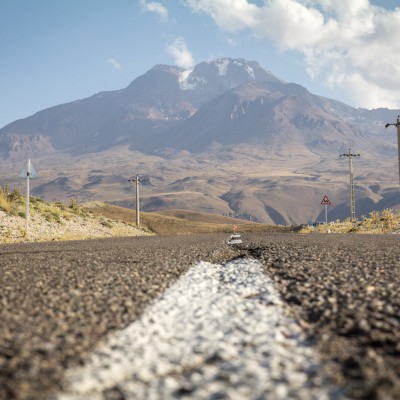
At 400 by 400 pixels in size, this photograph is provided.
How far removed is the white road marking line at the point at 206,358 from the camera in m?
3.67

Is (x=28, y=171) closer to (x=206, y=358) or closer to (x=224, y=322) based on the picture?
(x=224, y=322)

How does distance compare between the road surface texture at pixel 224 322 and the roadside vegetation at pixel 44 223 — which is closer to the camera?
the road surface texture at pixel 224 322

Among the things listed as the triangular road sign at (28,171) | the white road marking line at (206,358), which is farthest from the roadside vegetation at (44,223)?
the white road marking line at (206,358)

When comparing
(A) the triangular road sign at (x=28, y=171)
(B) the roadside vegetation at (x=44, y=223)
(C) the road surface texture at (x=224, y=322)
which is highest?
(A) the triangular road sign at (x=28, y=171)

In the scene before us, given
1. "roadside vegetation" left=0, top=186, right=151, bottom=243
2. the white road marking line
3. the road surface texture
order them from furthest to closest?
"roadside vegetation" left=0, top=186, right=151, bottom=243, the road surface texture, the white road marking line

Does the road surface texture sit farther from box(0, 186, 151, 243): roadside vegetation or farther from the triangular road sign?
box(0, 186, 151, 243): roadside vegetation

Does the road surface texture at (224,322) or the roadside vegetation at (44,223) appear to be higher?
the road surface texture at (224,322)

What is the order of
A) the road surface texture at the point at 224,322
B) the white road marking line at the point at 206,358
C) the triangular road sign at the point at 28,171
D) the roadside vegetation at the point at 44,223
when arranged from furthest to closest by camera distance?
the roadside vegetation at the point at 44,223 < the triangular road sign at the point at 28,171 < the road surface texture at the point at 224,322 < the white road marking line at the point at 206,358

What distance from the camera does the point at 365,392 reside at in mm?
3615

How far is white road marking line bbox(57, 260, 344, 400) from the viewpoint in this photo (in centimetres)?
367

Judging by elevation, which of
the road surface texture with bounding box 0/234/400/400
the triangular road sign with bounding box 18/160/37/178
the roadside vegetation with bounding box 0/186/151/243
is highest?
the triangular road sign with bounding box 18/160/37/178

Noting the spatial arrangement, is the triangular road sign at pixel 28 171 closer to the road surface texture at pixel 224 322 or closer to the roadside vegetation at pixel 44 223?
the roadside vegetation at pixel 44 223

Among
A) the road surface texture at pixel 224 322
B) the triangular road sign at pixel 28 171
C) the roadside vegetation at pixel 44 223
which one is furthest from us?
the roadside vegetation at pixel 44 223

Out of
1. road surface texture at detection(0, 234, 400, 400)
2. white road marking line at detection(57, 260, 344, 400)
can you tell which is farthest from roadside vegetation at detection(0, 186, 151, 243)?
white road marking line at detection(57, 260, 344, 400)
